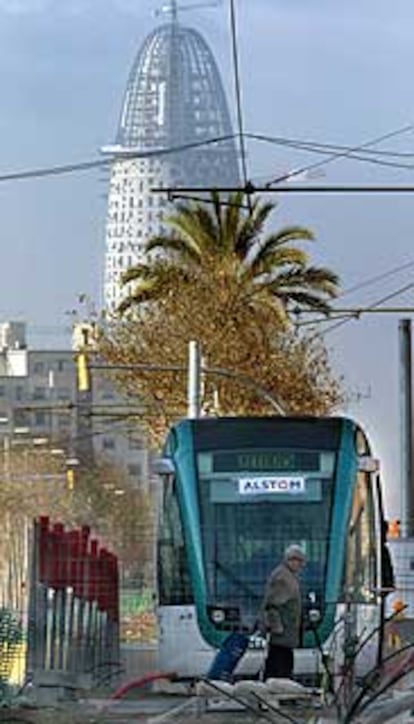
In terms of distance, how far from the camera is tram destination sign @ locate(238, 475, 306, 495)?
25859 millimetres

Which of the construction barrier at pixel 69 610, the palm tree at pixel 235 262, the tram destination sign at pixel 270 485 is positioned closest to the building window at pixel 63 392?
the palm tree at pixel 235 262

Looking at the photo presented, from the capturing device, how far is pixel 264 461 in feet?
85.6

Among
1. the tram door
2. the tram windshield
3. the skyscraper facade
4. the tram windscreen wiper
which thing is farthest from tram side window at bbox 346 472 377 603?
the skyscraper facade

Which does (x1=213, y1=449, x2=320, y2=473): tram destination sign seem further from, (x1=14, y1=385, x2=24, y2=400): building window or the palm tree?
(x1=14, y1=385, x2=24, y2=400): building window

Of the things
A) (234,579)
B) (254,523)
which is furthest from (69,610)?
(254,523)

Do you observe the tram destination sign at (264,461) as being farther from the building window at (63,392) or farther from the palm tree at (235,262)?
the building window at (63,392)

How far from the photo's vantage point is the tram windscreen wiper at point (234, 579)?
25078mm

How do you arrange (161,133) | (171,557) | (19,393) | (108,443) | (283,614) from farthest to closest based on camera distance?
(19,393)
(161,133)
(108,443)
(171,557)
(283,614)

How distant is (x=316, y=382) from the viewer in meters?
54.9

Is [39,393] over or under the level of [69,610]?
over

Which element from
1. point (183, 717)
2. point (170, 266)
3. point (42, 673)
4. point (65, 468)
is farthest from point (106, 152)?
point (183, 717)

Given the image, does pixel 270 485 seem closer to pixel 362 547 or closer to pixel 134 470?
pixel 362 547

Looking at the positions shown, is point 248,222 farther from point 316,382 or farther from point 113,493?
point 113,493

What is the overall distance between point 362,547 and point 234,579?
176 centimetres
